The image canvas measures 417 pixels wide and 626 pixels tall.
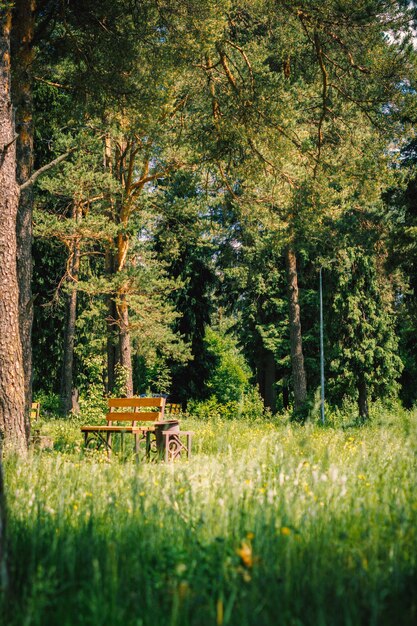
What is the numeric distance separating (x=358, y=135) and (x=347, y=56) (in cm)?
282

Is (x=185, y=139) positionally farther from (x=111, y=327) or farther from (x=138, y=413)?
(x=111, y=327)

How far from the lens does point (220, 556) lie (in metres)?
3.02

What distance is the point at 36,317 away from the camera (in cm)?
2819

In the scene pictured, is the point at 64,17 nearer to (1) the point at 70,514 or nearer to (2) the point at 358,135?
(2) the point at 358,135

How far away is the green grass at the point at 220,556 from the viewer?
95.7 inches

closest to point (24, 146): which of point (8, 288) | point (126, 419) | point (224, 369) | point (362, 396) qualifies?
point (8, 288)

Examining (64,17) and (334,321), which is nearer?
(64,17)

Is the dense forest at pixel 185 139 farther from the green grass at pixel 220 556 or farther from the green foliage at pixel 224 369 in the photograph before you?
the green foliage at pixel 224 369

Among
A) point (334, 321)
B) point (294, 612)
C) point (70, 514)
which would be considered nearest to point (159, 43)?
point (70, 514)

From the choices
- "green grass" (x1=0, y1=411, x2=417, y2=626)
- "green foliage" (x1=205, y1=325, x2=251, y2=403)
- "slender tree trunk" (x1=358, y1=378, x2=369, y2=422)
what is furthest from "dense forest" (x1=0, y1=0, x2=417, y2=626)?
"green foliage" (x1=205, y1=325, x2=251, y2=403)

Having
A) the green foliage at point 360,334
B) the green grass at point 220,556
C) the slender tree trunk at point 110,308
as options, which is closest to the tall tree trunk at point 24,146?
the green grass at point 220,556

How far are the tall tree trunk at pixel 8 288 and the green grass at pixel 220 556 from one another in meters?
3.73

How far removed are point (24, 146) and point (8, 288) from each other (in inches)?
105

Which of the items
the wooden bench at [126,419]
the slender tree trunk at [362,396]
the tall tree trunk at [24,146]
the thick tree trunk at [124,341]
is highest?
the tall tree trunk at [24,146]
